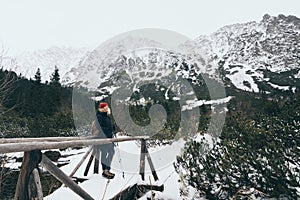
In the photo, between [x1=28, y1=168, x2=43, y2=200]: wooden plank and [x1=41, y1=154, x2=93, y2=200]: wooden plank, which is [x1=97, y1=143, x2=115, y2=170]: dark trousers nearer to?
[x1=41, y1=154, x2=93, y2=200]: wooden plank

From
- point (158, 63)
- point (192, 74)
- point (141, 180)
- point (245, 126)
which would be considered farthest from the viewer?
point (158, 63)

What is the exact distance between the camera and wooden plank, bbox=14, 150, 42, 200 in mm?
1743

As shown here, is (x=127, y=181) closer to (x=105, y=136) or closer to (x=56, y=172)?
(x=105, y=136)

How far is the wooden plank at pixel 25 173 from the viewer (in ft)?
5.72

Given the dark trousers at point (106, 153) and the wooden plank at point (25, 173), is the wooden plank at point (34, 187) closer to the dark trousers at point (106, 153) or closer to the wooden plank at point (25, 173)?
the wooden plank at point (25, 173)

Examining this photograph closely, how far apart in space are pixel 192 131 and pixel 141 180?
396cm

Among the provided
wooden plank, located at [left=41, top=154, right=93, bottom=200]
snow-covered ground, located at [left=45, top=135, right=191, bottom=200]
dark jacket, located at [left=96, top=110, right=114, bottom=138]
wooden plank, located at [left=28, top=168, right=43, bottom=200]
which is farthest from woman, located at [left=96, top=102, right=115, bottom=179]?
wooden plank, located at [left=28, top=168, right=43, bottom=200]

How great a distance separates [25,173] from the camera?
5.78 ft

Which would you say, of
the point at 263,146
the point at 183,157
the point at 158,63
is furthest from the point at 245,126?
the point at 158,63

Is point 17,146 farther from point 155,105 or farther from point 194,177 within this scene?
point 155,105

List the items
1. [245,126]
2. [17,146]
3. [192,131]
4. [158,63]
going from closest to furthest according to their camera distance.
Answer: [17,146]
[245,126]
[192,131]
[158,63]

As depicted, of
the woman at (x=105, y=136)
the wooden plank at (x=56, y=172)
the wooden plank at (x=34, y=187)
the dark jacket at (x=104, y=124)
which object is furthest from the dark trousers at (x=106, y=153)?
the wooden plank at (x=34, y=187)

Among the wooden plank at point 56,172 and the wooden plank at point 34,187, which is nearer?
the wooden plank at point 34,187

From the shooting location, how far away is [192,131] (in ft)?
28.2
